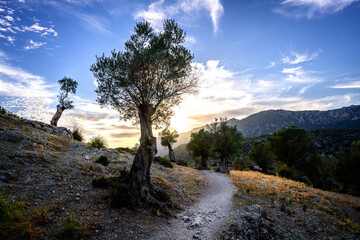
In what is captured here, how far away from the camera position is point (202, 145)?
40406 mm

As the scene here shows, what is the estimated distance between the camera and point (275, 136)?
4022 centimetres

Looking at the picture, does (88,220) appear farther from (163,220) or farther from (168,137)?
(168,137)

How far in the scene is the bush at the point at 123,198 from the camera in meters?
8.65

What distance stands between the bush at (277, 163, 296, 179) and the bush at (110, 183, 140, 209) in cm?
3752

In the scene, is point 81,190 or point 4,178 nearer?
point 4,178

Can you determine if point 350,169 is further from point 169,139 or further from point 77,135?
point 77,135

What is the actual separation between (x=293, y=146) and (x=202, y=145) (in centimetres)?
2164

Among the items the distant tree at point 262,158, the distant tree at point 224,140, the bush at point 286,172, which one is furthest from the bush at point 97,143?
the distant tree at point 262,158

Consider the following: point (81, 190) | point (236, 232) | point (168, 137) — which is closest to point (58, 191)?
point (81, 190)

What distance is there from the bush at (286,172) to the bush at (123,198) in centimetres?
Result: 3752

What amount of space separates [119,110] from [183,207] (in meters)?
9.93

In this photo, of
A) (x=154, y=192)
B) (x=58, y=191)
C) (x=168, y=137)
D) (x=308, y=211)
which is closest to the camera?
(x=58, y=191)

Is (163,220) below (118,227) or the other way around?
below

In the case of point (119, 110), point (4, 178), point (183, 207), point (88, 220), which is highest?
point (119, 110)
